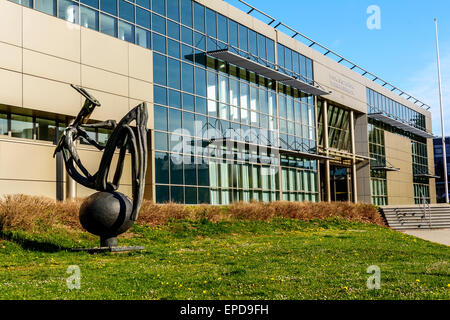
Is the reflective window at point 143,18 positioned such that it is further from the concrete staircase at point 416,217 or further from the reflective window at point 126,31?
the concrete staircase at point 416,217

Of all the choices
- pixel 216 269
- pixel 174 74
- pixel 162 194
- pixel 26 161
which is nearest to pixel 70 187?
pixel 26 161

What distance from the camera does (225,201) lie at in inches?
1315

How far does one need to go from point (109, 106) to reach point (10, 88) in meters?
5.24

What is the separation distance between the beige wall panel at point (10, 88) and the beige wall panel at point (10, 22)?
53.5 inches

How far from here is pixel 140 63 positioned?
28.2 metres

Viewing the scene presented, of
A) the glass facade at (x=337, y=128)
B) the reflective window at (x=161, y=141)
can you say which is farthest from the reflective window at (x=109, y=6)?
the glass facade at (x=337, y=128)

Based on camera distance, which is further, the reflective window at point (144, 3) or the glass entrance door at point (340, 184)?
the glass entrance door at point (340, 184)

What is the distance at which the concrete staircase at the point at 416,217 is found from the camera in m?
31.4

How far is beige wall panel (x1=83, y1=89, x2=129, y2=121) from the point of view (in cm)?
2566

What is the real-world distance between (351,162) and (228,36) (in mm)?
23072

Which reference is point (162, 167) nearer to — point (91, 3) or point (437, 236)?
point (91, 3)

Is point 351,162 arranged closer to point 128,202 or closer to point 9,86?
point 9,86

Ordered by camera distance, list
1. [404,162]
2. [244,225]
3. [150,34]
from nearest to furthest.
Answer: [244,225], [150,34], [404,162]
